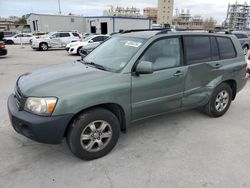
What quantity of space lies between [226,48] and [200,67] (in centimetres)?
95

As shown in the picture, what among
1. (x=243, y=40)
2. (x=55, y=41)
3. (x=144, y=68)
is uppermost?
(x=144, y=68)

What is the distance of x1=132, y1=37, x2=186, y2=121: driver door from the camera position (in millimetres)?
3191

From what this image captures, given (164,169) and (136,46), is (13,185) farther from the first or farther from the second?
(136,46)

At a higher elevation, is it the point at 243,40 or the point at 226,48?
the point at 226,48

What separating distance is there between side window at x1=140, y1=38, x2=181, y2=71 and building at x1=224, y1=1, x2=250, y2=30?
249ft

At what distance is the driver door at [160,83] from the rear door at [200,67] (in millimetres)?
167

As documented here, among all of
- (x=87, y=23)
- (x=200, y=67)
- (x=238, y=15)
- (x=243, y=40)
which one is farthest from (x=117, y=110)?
(x=238, y=15)

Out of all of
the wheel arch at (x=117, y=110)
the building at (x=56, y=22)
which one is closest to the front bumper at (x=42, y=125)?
the wheel arch at (x=117, y=110)

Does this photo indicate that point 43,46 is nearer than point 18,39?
Yes

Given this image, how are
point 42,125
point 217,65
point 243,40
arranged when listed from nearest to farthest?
point 42,125 → point 217,65 → point 243,40

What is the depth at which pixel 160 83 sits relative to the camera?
3.35 m

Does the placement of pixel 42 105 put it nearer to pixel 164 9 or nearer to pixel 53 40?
pixel 53 40

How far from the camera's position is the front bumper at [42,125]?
8.40ft

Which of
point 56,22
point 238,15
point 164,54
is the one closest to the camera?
point 164,54
